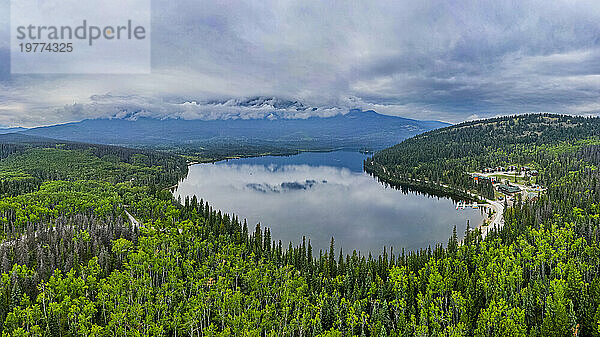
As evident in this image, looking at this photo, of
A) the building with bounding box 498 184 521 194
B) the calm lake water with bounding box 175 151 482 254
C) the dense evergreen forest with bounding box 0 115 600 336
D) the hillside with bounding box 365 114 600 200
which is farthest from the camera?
the hillside with bounding box 365 114 600 200

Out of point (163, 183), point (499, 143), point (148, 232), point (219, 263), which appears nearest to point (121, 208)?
point (148, 232)

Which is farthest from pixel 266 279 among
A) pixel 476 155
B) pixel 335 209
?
pixel 476 155

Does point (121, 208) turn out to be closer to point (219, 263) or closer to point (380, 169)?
point (219, 263)

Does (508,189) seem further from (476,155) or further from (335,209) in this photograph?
(476,155)

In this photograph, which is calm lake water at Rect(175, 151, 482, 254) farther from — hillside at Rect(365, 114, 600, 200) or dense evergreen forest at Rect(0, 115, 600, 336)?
hillside at Rect(365, 114, 600, 200)

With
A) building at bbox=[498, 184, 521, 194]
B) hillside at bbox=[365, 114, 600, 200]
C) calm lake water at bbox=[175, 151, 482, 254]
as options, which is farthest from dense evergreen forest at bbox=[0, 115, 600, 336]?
hillside at bbox=[365, 114, 600, 200]

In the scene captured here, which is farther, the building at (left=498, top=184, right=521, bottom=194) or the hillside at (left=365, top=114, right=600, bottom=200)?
the hillside at (left=365, top=114, right=600, bottom=200)
